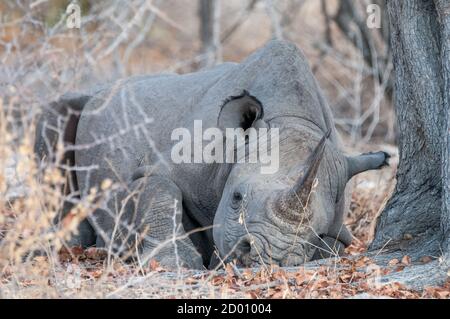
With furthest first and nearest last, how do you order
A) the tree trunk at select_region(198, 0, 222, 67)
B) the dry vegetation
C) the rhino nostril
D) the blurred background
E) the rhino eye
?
1. the tree trunk at select_region(198, 0, 222, 67)
2. the blurred background
3. the rhino eye
4. the rhino nostril
5. the dry vegetation

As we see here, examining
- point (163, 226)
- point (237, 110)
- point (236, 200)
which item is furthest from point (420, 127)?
point (163, 226)

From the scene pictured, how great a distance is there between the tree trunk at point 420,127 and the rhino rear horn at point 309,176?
3.19 feet

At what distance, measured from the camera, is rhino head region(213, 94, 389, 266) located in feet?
22.0

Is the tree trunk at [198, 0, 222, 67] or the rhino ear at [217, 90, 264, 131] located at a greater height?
the tree trunk at [198, 0, 222, 67]

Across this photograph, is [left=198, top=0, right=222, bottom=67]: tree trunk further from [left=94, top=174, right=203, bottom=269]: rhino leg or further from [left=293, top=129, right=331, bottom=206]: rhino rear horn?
[left=293, top=129, right=331, bottom=206]: rhino rear horn

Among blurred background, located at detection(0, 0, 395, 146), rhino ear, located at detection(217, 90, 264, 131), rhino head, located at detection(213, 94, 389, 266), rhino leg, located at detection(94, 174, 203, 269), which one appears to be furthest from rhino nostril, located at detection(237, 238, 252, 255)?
blurred background, located at detection(0, 0, 395, 146)

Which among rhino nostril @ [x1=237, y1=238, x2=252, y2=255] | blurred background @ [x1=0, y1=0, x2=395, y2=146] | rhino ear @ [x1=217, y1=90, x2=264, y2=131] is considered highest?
blurred background @ [x1=0, y1=0, x2=395, y2=146]

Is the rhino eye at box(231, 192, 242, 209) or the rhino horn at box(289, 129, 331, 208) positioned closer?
the rhino horn at box(289, 129, 331, 208)

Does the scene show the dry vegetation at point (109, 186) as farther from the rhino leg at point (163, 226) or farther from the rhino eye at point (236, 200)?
the rhino eye at point (236, 200)

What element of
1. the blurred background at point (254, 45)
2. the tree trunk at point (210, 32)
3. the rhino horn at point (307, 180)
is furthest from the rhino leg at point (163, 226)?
the tree trunk at point (210, 32)

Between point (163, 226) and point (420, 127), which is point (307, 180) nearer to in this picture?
point (420, 127)

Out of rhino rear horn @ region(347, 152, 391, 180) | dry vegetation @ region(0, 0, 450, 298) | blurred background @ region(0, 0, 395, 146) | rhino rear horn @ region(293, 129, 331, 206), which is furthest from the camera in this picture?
blurred background @ region(0, 0, 395, 146)

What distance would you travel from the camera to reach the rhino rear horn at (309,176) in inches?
254

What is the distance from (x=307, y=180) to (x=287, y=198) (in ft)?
0.75
